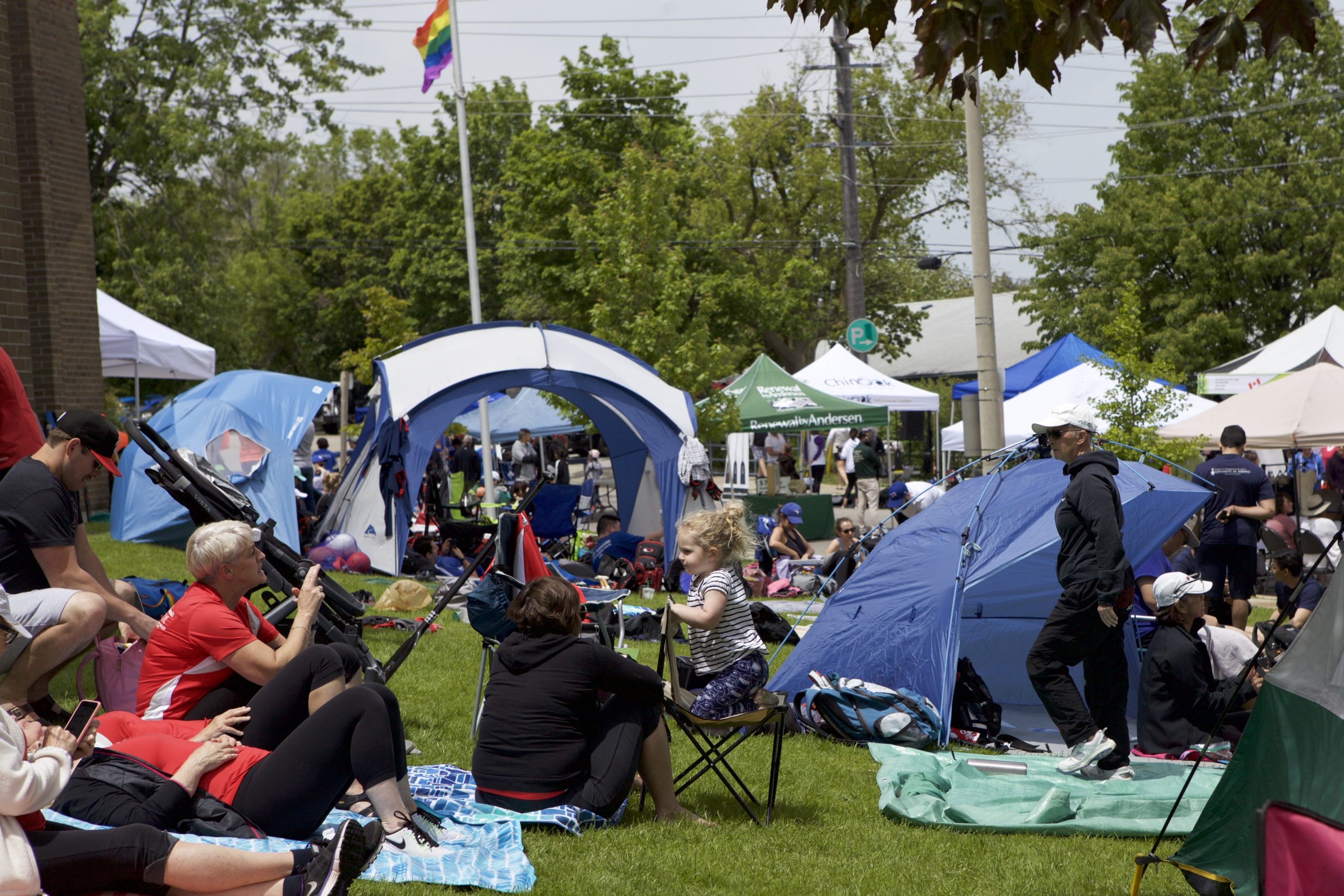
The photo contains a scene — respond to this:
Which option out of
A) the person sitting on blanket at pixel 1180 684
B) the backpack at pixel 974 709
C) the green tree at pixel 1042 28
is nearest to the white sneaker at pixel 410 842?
the green tree at pixel 1042 28

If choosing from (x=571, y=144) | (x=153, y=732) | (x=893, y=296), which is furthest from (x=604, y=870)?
(x=893, y=296)

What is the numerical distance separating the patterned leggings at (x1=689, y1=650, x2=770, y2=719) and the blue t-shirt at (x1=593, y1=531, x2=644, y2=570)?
284 inches

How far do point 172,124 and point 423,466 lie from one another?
14.4 m

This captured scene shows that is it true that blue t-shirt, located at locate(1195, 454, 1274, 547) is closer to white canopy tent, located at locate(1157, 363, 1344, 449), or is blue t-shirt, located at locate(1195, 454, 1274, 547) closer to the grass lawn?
white canopy tent, located at locate(1157, 363, 1344, 449)

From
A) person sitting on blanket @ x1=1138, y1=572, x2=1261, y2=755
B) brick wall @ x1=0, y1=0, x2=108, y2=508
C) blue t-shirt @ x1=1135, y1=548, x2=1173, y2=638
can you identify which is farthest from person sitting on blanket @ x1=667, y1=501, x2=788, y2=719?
brick wall @ x1=0, y1=0, x2=108, y2=508

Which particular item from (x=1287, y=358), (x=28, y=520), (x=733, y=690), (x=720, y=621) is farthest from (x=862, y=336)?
(x=28, y=520)

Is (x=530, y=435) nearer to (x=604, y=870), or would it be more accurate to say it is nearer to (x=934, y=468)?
(x=934, y=468)

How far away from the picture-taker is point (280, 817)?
376 cm

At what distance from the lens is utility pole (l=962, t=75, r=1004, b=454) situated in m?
10.5

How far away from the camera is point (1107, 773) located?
5.90m

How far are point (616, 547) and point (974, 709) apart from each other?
6332 millimetres

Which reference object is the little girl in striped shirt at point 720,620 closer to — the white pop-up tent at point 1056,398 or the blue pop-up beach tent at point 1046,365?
the white pop-up tent at point 1056,398

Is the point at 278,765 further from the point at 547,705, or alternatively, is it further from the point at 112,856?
the point at 547,705

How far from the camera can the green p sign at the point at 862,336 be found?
2084 cm
